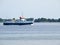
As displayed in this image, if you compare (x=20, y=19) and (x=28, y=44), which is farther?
(x=20, y=19)

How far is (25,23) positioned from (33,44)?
48.3 meters

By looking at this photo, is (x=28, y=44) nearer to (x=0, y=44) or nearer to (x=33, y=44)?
(x=33, y=44)

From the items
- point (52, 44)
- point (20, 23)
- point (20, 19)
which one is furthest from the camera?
point (20, 19)

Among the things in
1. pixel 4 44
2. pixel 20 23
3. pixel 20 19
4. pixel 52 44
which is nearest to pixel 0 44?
pixel 4 44

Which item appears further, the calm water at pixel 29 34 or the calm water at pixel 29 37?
the calm water at pixel 29 34

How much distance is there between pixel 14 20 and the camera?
242ft

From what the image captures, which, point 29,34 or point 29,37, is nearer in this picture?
point 29,37

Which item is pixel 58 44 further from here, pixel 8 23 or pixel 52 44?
pixel 8 23

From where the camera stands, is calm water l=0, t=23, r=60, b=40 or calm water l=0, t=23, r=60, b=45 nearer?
calm water l=0, t=23, r=60, b=45

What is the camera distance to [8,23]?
232 feet

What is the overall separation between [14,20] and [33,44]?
5328 cm

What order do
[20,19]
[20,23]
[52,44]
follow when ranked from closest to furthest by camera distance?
[52,44] → [20,23] → [20,19]

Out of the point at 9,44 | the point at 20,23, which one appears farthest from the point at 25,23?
the point at 9,44

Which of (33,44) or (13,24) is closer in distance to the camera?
(33,44)
